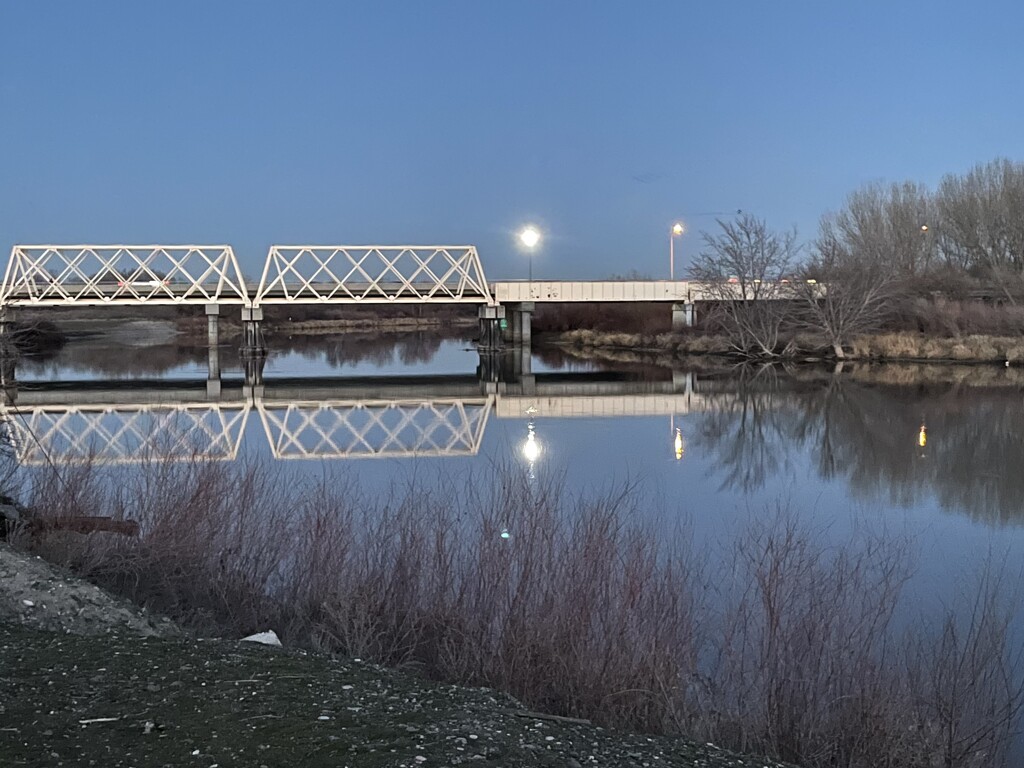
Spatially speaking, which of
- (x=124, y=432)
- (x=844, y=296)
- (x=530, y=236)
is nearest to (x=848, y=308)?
(x=844, y=296)

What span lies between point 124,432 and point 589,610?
16.6 meters

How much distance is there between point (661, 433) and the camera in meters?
23.2

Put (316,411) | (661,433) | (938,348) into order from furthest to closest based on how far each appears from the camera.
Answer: (938,348) → (316,411) → (661,433)

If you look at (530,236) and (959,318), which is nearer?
(959,318)

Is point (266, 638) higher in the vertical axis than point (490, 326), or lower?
lower

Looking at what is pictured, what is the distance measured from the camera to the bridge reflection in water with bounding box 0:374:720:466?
766 inches

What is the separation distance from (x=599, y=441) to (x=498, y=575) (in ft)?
42.9

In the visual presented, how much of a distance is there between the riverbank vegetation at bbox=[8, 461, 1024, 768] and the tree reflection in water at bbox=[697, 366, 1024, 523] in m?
5.17

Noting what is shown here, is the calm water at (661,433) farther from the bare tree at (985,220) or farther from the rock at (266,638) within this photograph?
the bare tree at (985,220)

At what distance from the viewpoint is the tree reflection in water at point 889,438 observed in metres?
16.2

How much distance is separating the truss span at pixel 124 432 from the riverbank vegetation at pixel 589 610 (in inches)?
76.3

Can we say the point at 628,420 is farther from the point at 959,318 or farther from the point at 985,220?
the point at 985,220

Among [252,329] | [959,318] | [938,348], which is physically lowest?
[938,348]

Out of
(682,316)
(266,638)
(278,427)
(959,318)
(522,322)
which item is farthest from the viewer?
(522,322)
